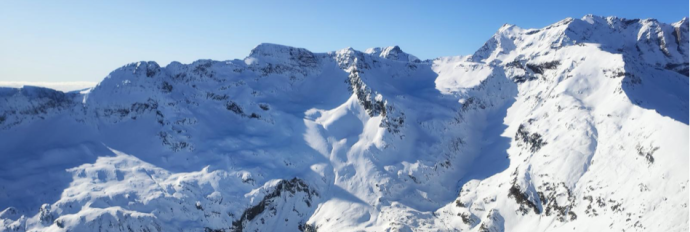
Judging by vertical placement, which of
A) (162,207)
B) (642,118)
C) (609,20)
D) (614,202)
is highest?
(609,20)

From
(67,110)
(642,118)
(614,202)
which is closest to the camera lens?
(614,202)

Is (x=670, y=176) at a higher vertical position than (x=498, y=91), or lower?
lower

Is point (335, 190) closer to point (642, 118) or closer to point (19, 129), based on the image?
point (642, 118)

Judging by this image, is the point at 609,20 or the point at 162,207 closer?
the point at 162,207

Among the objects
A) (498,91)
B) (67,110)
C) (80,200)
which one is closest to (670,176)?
(498,91)

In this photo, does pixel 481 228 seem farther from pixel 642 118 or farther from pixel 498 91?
pixel 498 91

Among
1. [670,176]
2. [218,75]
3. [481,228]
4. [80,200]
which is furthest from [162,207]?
[670,176]

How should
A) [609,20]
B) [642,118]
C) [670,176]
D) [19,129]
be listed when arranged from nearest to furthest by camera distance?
1. [670,176]
2. [642,118]
3. [19,129]
4. [609,20]
